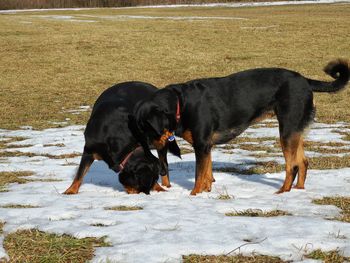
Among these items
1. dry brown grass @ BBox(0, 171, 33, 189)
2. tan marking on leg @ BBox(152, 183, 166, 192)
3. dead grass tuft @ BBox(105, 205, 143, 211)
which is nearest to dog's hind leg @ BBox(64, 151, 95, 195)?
tan marking on leg @ BBox(152, 183, 166, 192)

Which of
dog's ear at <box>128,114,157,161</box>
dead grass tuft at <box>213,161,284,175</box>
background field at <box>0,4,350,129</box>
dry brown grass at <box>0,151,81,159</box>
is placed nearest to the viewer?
dog's ear at <box>128,114,157,161</box>

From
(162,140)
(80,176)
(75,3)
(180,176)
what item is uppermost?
(162,140)

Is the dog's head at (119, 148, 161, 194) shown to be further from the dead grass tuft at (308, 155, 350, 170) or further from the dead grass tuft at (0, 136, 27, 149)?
the dead grass tuft at (0, 136, 27, 149)

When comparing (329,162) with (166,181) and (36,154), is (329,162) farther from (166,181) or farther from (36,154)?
(36,154)

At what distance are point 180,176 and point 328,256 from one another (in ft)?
11.8

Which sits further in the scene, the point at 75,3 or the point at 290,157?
the point at 75,3

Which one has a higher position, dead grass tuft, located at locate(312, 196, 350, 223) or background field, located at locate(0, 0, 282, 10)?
dead grass tuft, located at locate(312, 196, 350, 223)

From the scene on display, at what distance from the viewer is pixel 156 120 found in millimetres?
5906

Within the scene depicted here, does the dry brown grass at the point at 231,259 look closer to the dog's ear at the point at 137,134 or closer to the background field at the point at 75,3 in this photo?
the dog's ear at the point at 137,134

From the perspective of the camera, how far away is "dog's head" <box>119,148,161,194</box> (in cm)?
637

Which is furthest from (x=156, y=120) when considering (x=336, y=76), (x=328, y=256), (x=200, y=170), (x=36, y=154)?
(x=36, y=154)

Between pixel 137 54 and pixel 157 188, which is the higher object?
pixel 157 188

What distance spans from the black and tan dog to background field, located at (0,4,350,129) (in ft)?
20.0

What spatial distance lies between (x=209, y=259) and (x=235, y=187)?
263 cm
